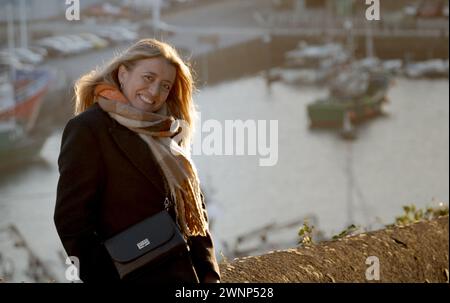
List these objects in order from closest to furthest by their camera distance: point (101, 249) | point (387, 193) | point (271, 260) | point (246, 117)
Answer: point (101, 249), point (271, 260), point (246, 117), point (387, 193)

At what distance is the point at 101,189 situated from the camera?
1489mm

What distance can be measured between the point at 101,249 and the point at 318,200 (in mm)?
20246

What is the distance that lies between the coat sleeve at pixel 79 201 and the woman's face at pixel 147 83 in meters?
0.09

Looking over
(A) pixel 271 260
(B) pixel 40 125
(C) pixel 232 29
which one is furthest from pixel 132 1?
(A) pixel 271 260

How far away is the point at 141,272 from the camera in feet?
4.86

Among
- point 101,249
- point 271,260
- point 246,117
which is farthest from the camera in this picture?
point 246,117

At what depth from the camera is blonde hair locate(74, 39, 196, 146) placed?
5.01ft

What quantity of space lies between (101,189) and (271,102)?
19.9 m

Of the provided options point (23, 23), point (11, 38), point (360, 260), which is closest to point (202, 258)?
point (360, 260)

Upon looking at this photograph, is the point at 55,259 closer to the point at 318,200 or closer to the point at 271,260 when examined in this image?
the point at 318,200

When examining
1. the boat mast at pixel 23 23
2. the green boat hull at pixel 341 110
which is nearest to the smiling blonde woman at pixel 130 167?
the boat mast at pixel 23 23

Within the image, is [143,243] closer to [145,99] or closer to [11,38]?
[145,99]

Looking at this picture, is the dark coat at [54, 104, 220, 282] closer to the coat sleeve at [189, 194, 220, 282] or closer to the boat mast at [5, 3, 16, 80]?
the coat sleeve at [189, 194, 220, 282]

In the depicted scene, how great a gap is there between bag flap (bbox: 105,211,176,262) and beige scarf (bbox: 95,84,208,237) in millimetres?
39
